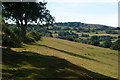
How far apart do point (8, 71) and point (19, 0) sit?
11122 mm

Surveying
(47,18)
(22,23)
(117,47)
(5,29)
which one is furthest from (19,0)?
(117,47)

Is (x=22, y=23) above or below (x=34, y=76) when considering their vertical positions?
above

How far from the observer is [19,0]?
66.5 ft

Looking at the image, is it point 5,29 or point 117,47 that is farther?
point 117,47

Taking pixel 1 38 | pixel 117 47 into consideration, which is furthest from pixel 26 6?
pixel 117 47

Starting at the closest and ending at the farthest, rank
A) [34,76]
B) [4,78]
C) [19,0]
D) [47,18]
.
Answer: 1. [4,78]
2. [34,76]
3. [19,0]
4. [47,18]

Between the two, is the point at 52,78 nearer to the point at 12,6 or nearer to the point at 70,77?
the point at 70,77

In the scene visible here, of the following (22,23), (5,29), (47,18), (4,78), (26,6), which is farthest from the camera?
(47,18)

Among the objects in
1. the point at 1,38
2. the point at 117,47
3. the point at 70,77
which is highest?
the point at 1,38

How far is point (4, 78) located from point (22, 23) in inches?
1271

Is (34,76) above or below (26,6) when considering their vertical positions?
below

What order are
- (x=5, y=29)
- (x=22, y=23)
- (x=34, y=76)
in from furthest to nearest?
(x=22, y=23)
(x=5, y=29)
(x=34, y=76)

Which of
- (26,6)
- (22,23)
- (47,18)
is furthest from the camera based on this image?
(47,18)

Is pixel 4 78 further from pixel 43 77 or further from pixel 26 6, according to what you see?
pixel 26 6
